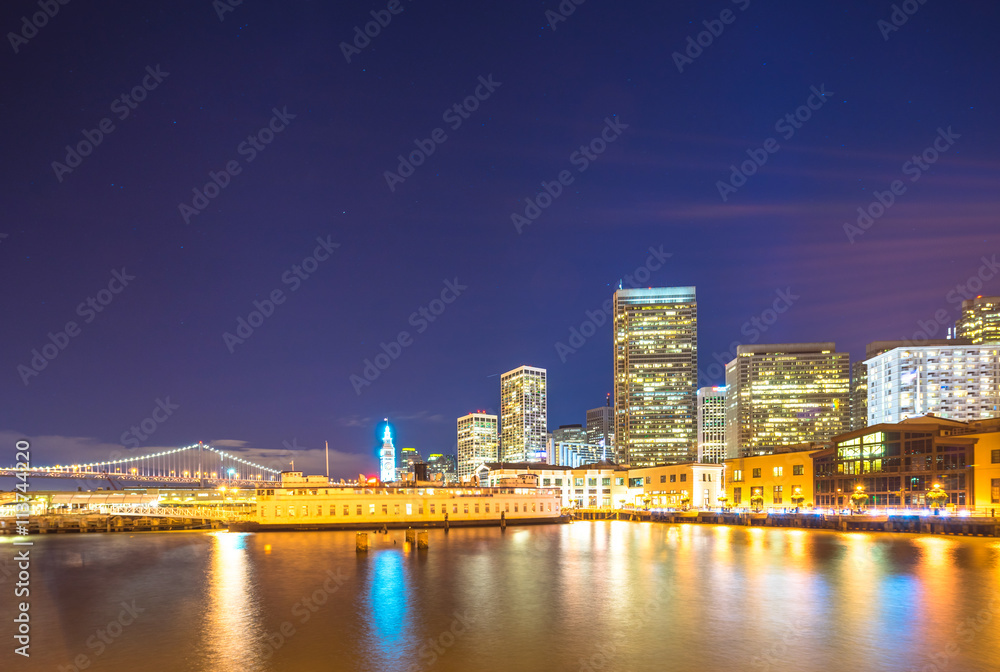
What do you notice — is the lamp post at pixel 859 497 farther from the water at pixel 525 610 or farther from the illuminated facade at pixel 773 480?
the water at pixel 525 610

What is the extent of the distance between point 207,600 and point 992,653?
3604 cm

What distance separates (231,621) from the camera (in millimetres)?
31422

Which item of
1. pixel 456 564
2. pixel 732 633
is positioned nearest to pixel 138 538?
pixel 456 564

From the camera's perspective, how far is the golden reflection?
24938 mm

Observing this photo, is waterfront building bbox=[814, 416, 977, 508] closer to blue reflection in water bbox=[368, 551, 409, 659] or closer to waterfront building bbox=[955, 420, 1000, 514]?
waterfront building bbox=[955, 420, 1000, 514]

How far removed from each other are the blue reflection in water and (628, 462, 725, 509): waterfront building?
281 feet

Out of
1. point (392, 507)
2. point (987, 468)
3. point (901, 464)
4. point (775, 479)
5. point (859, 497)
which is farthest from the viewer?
point (775, 479)

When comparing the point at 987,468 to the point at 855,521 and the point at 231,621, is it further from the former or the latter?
the point at 231,621

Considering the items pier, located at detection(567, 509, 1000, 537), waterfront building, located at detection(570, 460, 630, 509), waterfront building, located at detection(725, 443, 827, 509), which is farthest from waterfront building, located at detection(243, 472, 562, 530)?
waterfront building, located at detection(570, 460, 630, 509)

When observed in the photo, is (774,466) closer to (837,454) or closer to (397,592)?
(837,454)

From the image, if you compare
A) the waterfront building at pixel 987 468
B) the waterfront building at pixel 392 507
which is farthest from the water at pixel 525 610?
the waterfront building at pixel 392 507

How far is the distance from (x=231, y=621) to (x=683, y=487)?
107 metres

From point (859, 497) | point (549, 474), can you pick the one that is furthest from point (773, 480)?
point (549, 474)

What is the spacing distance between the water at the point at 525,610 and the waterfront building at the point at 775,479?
1802 inches
